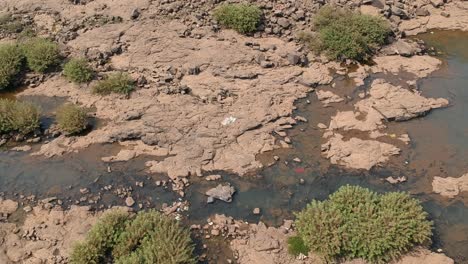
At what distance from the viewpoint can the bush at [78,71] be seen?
42.8 feet

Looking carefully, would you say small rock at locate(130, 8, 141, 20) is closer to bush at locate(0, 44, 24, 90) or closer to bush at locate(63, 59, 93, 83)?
bush at locate(63, 59, 93, 83)

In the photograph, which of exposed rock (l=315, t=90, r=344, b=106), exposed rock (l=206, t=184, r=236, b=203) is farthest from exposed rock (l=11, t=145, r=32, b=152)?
exposed rock (l=315, t=90, r=344, b=106)

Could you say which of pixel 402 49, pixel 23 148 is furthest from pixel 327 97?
pixel 23 148

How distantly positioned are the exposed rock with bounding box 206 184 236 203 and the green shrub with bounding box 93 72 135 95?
4359 mm

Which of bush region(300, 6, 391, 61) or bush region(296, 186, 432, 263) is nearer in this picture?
bush region(296, 186, 432, 263)

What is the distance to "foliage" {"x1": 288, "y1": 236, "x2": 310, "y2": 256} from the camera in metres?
8.55

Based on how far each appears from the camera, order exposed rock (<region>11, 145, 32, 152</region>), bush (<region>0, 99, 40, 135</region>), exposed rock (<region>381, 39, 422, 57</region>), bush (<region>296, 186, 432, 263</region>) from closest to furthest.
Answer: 1. bush (<region>296, 186, 432, 263</region>)
2. exposed rock (<region>11, 145, 32, 152</region>)
3. bush (<region>0, 99, 40, 135</region>)
4. exposed rock (<region>381, 39, 422, 57</region>)

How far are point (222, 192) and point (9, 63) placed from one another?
779 centimetres

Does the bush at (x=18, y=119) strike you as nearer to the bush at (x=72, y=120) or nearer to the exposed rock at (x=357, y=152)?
the bush at (x=72, y=120)

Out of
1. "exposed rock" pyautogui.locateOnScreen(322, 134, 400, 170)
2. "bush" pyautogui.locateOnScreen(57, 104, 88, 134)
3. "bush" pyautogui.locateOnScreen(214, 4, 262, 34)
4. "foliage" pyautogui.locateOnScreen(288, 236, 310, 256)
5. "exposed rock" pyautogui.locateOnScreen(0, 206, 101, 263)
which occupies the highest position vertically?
"bush" pyautogui.locateOnScreen(214, 4, 262, 34)

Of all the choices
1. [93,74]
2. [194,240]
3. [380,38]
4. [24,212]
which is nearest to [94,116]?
[93,74]

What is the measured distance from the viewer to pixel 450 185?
984cm

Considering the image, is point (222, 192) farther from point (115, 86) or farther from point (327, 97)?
point (115, 86)

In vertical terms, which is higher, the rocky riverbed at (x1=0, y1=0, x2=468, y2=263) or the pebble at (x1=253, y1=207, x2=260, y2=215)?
the rocky riverbed at (x1=0, y1=0, x2=468, y2=263)
